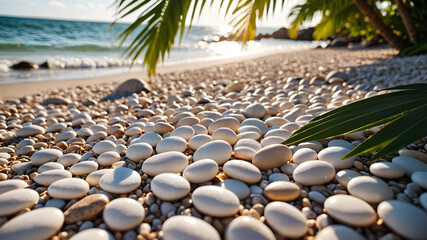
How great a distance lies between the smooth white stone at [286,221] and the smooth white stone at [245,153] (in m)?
0.36

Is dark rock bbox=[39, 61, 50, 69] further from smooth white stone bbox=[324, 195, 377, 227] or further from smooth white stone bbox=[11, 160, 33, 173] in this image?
smooth white stone bbox=[324, 195, 377, 227]

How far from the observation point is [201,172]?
85 cm

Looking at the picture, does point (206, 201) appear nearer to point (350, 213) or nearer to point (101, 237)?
point (101, 237)

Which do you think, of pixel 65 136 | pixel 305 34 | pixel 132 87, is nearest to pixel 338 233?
pixel 65 136

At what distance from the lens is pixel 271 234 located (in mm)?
583

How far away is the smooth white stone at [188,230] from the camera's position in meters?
0.57

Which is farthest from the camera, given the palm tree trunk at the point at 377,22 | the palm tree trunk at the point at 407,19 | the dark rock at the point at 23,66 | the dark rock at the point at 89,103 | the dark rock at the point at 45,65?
the dark rock at the point at 45,65

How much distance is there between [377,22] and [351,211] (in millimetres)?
4391

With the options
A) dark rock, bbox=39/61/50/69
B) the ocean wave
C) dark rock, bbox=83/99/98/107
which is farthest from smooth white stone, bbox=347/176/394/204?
the ocean wave

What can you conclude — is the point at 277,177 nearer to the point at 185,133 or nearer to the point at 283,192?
the point at 283,192

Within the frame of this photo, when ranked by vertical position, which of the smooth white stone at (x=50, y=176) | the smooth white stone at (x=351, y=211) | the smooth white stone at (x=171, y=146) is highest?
the smooth white stone at (x=351, y=211)

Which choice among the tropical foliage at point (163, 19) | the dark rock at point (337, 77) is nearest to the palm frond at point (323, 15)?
the dark rock at point (337, 77)

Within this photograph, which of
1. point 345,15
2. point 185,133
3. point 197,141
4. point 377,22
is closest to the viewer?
point 197,141

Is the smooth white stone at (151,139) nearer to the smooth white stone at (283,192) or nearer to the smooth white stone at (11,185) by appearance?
the smooth white stone at (11,185)
